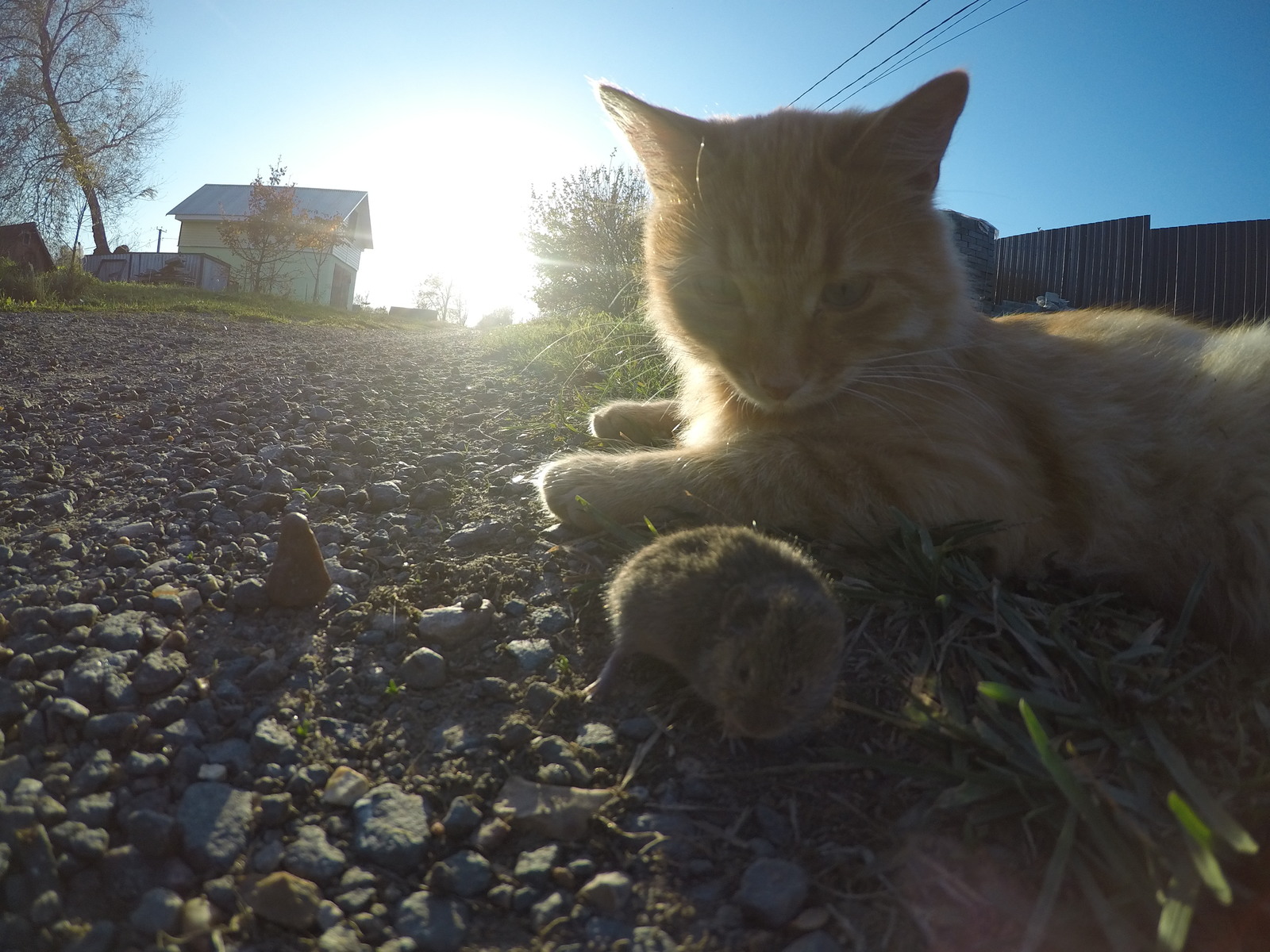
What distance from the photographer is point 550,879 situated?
1.18 metres

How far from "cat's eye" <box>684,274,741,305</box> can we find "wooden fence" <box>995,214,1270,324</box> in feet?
34.2

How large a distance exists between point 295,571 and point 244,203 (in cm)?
3817

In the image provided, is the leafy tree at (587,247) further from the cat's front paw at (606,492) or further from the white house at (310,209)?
the white house at (310,209)

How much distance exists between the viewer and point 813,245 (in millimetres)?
2424

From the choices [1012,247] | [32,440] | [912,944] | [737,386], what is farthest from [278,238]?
[912,944]

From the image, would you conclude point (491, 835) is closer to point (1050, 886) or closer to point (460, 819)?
point (460, 819)

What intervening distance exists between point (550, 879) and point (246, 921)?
461 millimetres

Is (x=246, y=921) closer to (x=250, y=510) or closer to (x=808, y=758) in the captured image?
(x=808, y=758)

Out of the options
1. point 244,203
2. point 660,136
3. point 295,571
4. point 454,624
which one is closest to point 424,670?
point 454,624

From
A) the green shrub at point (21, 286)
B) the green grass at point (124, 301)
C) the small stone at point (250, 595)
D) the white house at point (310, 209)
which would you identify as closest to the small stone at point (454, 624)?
the small stone at point (250, 595)

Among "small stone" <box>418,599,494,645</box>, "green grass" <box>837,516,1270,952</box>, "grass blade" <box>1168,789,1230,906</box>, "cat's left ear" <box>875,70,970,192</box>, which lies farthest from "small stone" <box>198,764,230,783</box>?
"cat's left ear" <box>875,70,970,192</box>

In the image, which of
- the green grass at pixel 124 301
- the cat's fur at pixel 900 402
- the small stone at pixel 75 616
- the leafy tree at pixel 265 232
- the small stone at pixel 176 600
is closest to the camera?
the small stone at pixel 75 616

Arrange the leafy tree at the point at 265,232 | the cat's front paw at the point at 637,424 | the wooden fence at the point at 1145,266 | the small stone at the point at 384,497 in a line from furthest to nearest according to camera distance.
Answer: the leafy tree at the point at 265,232, the wooden fence at the point at 1145,266, the cat's front paw at the point at 637,424, the small stone at the point at 384,497

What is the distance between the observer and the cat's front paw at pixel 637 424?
134 inches
